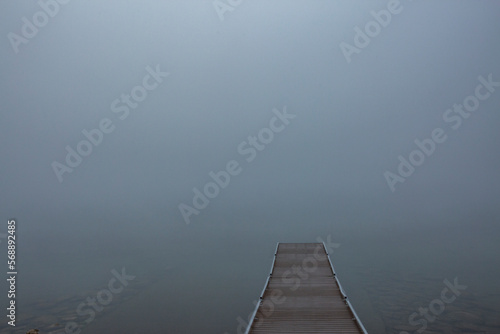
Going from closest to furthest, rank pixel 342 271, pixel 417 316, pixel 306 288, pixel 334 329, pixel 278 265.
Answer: pixel 334 329 → pixel 306 288 → pixel 278 265 → pixel 417 316 → pixel 342 271

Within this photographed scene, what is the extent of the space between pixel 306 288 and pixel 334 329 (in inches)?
199

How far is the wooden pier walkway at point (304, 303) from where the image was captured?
11820 mm

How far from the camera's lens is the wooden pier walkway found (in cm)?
1182

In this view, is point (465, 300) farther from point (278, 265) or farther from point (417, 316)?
point (278, 265)

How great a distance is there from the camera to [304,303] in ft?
46.9

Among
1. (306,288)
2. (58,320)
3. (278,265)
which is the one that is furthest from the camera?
(58,320)

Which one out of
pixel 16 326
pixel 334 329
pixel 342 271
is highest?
pixel 342 271

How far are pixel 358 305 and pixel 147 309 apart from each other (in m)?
19.2

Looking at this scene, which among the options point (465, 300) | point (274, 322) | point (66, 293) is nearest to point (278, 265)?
point (274, 322)

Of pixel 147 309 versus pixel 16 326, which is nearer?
pixel 16 326

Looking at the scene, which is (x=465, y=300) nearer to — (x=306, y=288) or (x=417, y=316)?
(x=417, y=316)

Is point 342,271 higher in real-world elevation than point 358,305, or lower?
higher

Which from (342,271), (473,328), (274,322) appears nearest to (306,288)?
(274,322)

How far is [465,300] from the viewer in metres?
30.8
